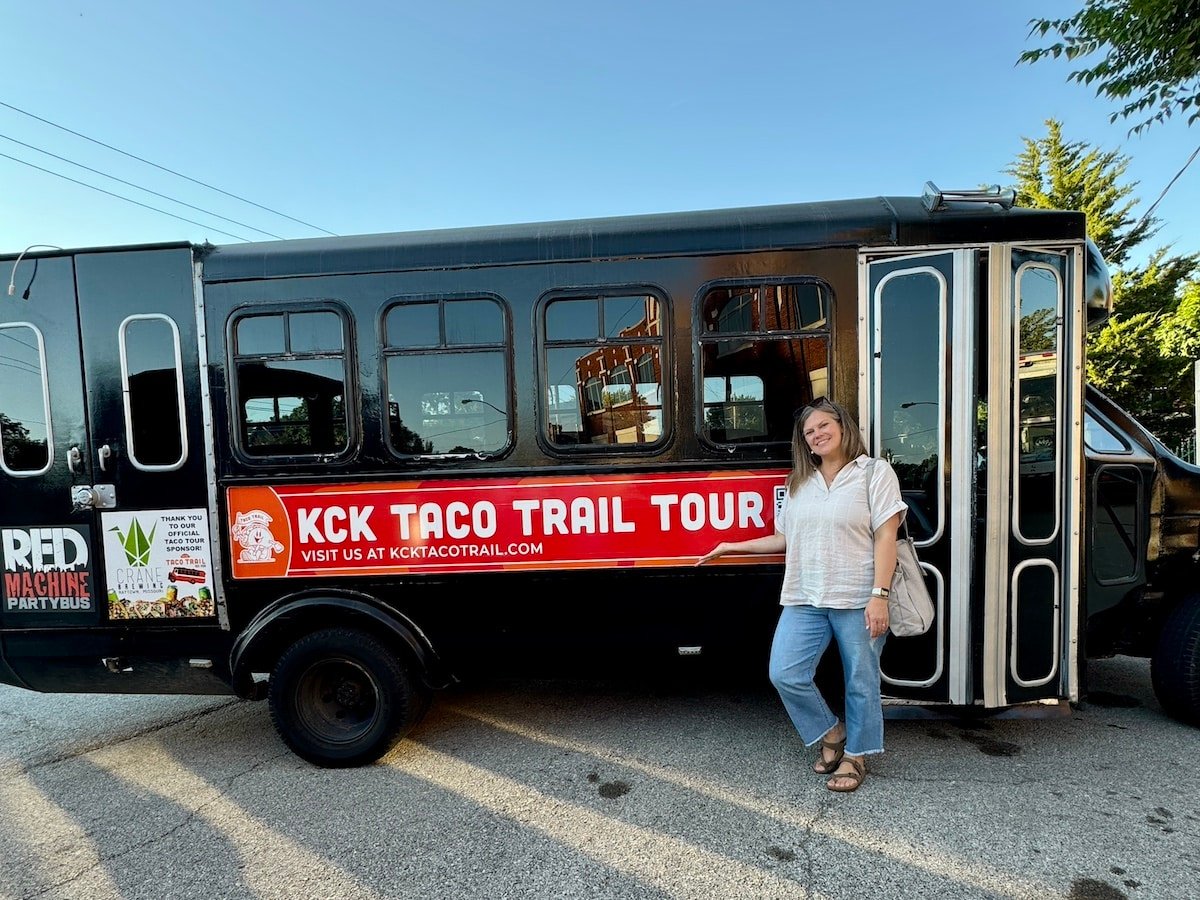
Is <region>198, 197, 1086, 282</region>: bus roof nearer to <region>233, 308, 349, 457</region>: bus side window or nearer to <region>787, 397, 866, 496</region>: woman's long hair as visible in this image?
<region>233, 308, 349, 457</region>: bus side window

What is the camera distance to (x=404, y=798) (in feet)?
9.78

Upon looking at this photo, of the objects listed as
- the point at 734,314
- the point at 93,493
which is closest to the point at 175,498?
the point at 93,493

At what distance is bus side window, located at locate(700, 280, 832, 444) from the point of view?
306 cm

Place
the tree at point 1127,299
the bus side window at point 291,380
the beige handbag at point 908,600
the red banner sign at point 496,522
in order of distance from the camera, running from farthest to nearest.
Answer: the tree at point 1127,299 < the bus side window at point 291,380 < the red banner sign at point 496,522 < the beige handbag at point 908,600

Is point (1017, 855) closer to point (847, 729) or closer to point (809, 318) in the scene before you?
point (847, 729)

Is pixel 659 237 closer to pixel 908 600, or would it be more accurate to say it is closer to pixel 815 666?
pixel 908 600

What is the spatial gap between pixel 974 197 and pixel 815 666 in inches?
93.9

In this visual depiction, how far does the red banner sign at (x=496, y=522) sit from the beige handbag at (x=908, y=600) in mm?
556

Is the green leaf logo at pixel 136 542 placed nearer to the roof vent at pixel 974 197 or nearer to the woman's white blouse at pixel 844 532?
the woman's white blouse at pixel 844 532

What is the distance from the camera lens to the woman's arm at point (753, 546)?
3.03 meters

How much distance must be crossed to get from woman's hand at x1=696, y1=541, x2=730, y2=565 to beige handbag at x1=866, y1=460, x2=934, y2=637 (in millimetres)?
757

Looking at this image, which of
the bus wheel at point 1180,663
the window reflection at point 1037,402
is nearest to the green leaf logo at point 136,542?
the window reflection at point 1037,402

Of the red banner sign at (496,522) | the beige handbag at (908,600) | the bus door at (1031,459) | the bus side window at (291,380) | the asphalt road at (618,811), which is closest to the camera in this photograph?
the asphalt road at (618,811)

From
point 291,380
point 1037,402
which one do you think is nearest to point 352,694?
point 291,380
